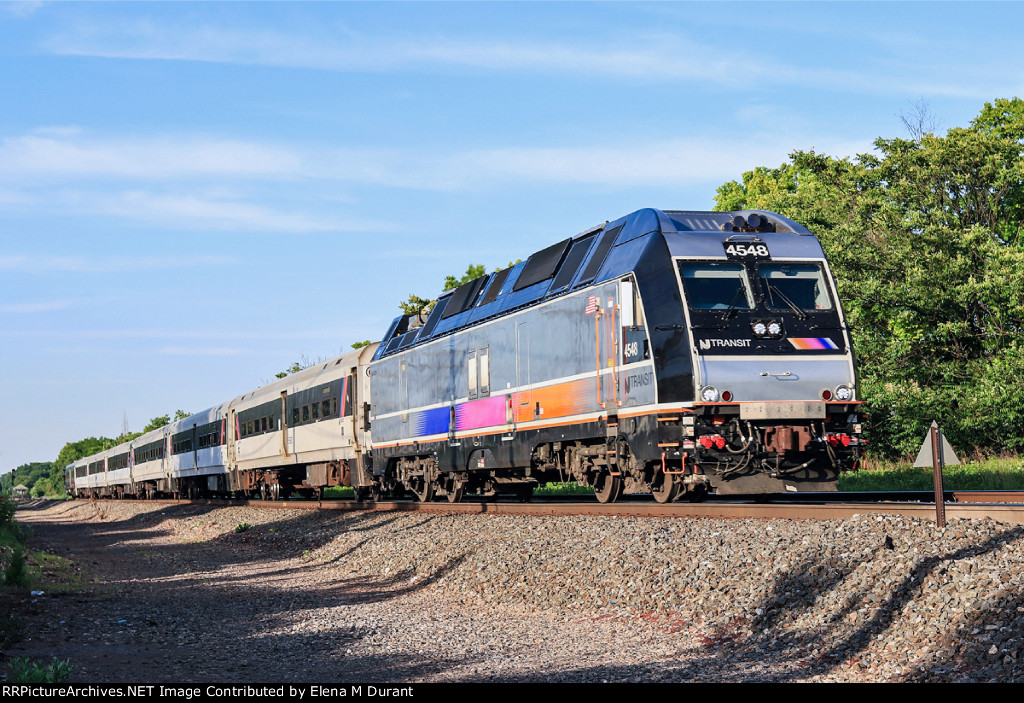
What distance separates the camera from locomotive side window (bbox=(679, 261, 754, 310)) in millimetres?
14070

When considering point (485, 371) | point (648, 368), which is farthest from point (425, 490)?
point (648, 368)

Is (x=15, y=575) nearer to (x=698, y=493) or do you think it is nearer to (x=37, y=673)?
(x=37, y=673)

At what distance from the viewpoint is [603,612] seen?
1114cm

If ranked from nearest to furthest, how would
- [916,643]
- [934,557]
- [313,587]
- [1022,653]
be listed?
[1022,653] < [916,643] < [934,557] < [313,587]

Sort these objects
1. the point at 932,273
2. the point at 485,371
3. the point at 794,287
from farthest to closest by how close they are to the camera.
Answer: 1. the point at 932,273
2. the point at 485,371
3. the point at 794,287

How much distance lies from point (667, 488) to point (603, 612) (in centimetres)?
405

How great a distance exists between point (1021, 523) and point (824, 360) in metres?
3.65

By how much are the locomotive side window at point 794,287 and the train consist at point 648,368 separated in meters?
0.02

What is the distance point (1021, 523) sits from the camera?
36.1 feet

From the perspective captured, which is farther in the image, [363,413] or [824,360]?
[363,413]

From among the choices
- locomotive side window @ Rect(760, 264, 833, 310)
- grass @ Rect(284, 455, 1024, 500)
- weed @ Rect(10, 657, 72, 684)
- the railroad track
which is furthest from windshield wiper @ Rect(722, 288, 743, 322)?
weed @ Rect(10, 657, 72, 684)

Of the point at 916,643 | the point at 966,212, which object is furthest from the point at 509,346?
the point at 966,212

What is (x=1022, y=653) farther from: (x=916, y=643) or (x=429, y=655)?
(x=429, y=655)

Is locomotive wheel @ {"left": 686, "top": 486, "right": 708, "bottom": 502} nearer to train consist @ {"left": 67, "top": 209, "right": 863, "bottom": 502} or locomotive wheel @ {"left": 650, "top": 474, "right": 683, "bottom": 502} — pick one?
train consist @ {"left": 67, "top": 209, "right": 863, "bottom": 502}
